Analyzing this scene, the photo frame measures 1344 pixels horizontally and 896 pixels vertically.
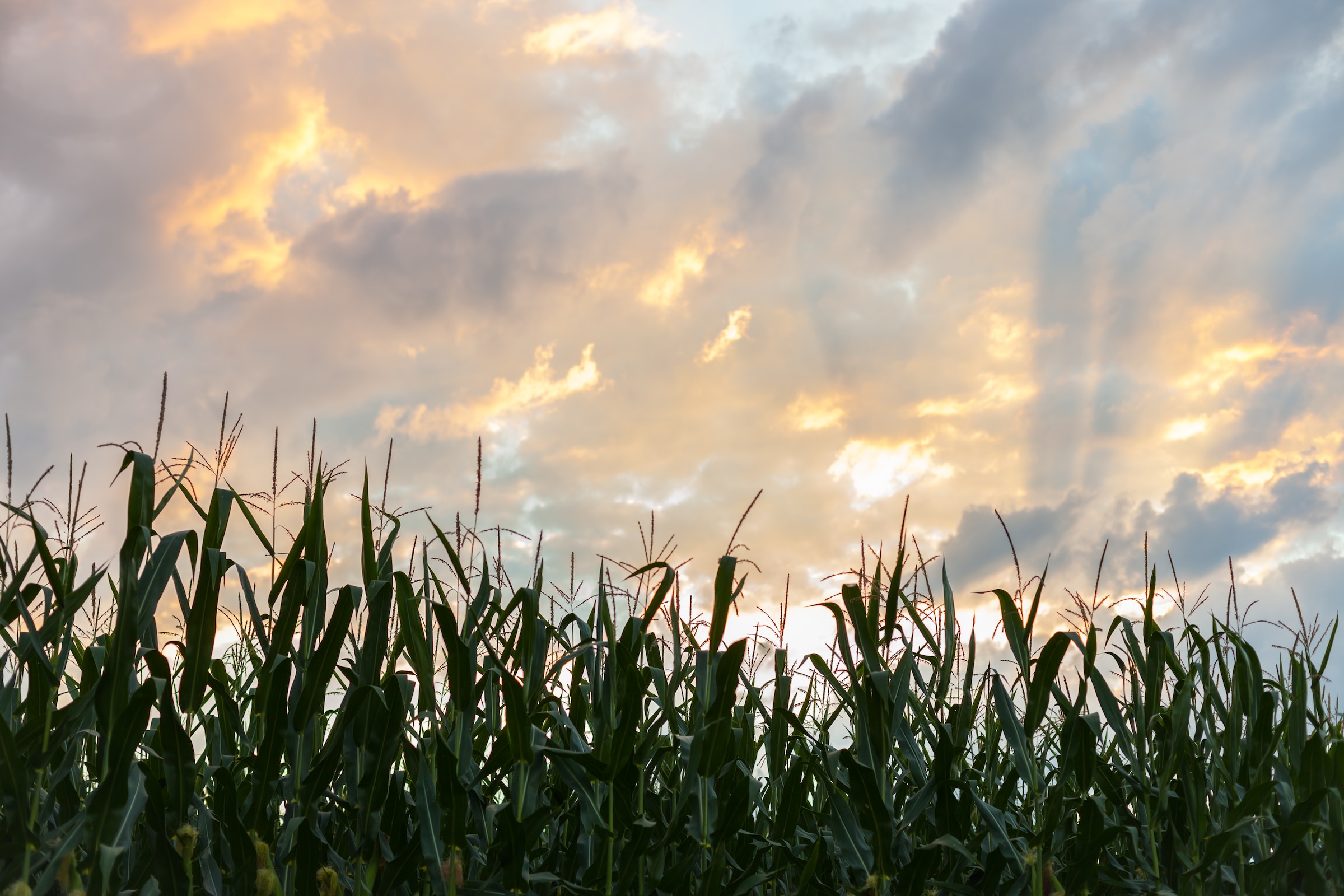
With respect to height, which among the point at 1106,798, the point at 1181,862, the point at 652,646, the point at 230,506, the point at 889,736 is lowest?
the point at 1181,862

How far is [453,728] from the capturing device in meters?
2.18

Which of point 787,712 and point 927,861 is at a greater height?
point 787,712

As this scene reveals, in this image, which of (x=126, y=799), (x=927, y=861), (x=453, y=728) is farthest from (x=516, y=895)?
(x=927, y=861)

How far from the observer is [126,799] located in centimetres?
181

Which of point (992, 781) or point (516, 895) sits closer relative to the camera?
point (516, 895)

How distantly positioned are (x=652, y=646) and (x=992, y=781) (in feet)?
3.65

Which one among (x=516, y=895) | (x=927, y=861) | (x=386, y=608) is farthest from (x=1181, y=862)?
(x=386, y=608)

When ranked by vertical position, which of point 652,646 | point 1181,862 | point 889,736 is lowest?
point 1181,862

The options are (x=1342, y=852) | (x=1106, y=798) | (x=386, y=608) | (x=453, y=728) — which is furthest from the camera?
(x=1106, y=798)

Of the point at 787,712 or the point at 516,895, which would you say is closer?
the point at 516,895

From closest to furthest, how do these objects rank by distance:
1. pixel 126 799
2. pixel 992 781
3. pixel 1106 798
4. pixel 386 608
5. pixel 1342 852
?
pixel 126 799 < pixel 386 608 < pixel 1342 852 < pixel 992 781 < pixel 1106 798

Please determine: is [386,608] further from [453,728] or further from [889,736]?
[889,736]

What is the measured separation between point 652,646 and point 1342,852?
2021 mm

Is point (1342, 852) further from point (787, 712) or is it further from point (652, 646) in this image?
point (652, 646)
